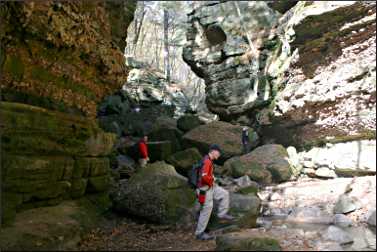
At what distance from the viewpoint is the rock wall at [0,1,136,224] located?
6234 mm

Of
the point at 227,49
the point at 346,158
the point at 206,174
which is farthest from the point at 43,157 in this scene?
the point at 227,49

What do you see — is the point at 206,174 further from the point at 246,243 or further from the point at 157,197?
the point at 157,197

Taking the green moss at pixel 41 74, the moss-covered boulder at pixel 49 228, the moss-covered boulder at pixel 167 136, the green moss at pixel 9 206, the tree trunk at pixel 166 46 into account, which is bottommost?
the moss-covered boulder at pixel 49 228

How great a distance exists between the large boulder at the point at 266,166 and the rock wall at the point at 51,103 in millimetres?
4936

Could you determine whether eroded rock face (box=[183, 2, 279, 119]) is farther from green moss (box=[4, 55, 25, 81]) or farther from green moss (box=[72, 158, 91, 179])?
green moss (box=[4, 55, 25, 81])

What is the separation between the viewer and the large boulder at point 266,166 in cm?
1093

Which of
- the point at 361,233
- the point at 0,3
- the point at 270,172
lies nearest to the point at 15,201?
the point at 0,3

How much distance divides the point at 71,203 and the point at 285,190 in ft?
18.5

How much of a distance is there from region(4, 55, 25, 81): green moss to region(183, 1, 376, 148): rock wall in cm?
700

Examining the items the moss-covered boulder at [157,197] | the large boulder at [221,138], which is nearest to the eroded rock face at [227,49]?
the large boulder at [221,138]

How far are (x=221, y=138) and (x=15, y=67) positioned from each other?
10755 mm

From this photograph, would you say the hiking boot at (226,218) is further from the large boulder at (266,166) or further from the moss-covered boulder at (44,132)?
the large boulder at (266,166)

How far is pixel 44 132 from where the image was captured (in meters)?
6.73

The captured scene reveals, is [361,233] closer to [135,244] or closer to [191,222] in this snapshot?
[191,222]
